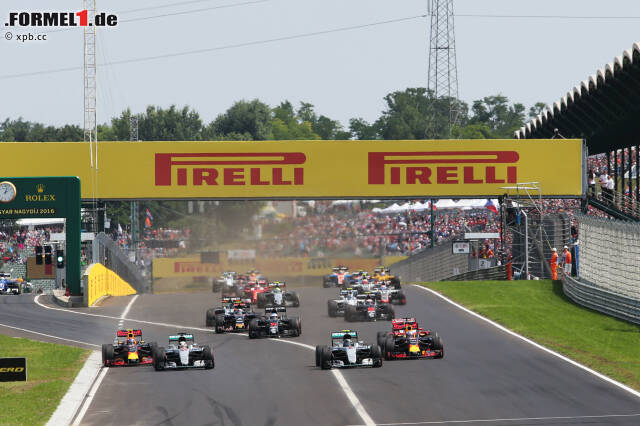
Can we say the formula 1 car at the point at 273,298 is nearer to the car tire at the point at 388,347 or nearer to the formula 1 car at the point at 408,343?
the formula 1 car at the point at 408,343

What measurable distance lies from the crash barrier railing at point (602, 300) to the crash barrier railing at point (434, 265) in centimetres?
1259

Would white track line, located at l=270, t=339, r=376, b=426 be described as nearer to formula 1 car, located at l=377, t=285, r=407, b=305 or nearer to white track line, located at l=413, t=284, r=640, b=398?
white track line, located at l=413, t=284, r=640, b=398

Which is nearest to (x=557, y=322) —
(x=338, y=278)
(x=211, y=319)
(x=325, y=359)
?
(x=211, y=319)

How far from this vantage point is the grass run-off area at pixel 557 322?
77.0 ft

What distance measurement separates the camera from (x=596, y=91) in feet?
141

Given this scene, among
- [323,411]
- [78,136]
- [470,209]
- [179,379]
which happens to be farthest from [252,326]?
[78,136]

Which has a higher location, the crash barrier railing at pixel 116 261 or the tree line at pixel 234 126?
the tree line at pixel 234 126

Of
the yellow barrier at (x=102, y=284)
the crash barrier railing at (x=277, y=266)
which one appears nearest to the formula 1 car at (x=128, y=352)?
the yellow barrier at (x=102, y=284)

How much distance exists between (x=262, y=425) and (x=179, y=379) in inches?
227

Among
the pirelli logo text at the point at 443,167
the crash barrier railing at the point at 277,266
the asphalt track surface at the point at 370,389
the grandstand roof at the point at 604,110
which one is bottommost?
the crash barrier railing at the point at 277,266

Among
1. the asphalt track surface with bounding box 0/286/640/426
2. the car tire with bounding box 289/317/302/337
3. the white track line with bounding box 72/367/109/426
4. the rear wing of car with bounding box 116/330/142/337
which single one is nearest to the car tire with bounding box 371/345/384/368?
the asphalt track surface with bounding box 0/286/640/426

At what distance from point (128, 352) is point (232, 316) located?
654 centimetres

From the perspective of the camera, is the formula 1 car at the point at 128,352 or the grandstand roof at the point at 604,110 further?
the grandstand roof at the point at 604,110

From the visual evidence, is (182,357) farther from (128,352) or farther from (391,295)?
(391,295)
